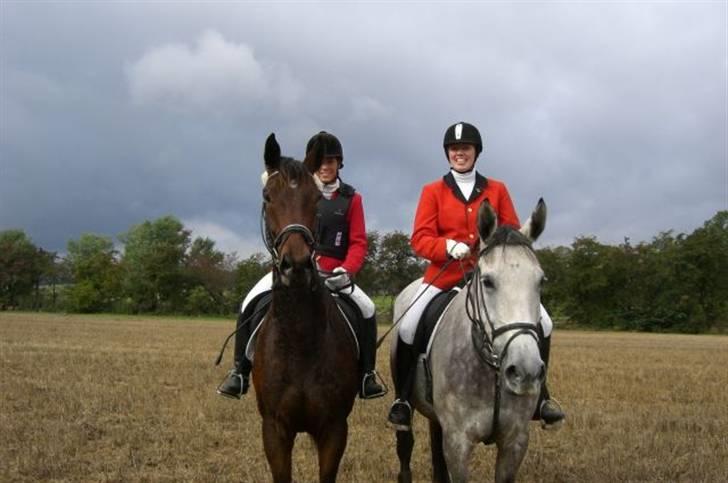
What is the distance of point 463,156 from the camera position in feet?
23.4

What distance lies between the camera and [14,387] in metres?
14.6

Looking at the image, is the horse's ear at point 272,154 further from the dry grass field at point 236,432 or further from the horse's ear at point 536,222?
the dry grass field at point 236,432

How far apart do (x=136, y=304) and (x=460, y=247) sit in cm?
8461

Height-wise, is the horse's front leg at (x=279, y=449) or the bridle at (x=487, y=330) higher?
the bridle at (x=487, y=330)

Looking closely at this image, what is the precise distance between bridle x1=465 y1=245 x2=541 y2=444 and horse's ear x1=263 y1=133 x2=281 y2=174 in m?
1.80

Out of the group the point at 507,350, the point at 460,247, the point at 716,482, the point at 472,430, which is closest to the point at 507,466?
the point at 472,430

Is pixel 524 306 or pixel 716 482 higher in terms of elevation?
pixel 524 306

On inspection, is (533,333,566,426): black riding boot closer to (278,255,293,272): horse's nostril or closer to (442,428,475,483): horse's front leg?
(442,428,475,483): horse's front leg

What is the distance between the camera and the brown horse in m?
5.54

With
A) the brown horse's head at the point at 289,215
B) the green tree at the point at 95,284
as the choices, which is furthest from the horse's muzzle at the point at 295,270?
the green tree at the point at 95,284

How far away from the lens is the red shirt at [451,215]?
700 cm

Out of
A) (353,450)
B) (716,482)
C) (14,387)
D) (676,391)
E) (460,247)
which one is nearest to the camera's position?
(460,247)

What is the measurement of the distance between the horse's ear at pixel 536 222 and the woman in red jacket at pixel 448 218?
1.31m

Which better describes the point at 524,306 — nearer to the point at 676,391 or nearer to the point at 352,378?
the point at 352,378
